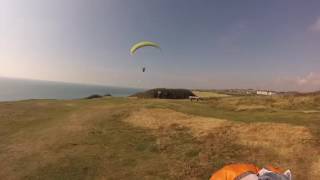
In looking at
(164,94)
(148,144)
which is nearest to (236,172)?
(148,144)

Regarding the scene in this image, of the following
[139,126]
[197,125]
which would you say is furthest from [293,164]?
[139,126]

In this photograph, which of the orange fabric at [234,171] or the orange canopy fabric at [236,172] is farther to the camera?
the orange fabric at [234,171]

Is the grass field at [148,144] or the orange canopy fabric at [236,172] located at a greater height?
the orange canopy fabric at [236,172]

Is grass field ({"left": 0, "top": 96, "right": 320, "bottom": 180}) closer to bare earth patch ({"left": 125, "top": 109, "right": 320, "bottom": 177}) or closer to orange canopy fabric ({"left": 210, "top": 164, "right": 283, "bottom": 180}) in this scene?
bare earth patch ({"left": 125, "top": 109, "right": 320, "bottom": 177})

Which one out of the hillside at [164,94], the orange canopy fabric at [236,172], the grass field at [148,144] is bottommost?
the grass field at [148,144]

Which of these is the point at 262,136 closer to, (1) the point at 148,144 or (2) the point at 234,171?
(1) the point at 148,144

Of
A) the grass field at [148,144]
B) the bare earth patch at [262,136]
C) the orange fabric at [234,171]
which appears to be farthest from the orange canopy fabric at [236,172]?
the bare earth patch at [262,136]

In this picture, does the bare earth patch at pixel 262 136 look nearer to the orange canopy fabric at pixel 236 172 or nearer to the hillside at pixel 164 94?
the orange canopy fabric at pixel 236 172

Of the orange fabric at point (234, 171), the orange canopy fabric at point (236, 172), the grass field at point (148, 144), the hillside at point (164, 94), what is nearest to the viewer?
the orange canopy fabric at point (236, 172)
